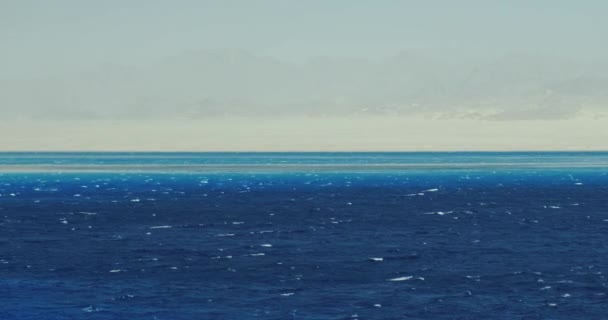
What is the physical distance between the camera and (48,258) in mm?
64562

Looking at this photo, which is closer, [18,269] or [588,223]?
Result: [18,269]

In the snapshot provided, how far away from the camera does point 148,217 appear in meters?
97.8

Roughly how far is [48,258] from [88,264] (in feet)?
14.0

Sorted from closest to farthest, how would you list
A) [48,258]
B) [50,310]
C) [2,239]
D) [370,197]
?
1. [50,310]
2. [48,258]
3. [2,239]
4. [370,197]

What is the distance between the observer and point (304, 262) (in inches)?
2446

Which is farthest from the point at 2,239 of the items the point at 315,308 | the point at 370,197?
the point at 370,197

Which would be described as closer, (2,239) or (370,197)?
(2,239)

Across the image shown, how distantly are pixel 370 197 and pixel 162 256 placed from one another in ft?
231

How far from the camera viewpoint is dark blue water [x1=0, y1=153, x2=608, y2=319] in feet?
155

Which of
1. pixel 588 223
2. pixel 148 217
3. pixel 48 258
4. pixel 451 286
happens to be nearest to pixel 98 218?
pixel 148 217

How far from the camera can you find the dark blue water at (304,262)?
47.3m

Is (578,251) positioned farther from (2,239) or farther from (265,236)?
(2,239)

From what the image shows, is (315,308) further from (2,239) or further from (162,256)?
(2,239)

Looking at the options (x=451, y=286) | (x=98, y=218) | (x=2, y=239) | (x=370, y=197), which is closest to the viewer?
(x=451, y=286)
